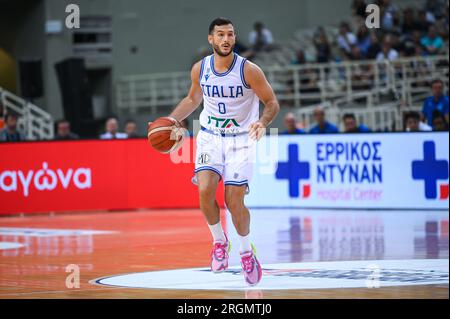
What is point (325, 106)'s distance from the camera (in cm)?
2575

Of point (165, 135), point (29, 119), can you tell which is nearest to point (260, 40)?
point (29, 119)

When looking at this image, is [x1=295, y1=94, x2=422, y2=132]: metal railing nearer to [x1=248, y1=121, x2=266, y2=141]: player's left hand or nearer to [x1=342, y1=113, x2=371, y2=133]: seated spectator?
[x1=342, y1=113, x2=371, y2=133]: seated spectator

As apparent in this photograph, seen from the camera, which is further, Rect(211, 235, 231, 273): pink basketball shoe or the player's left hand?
Rect(211, 235, 231, 273): pink basketball shoe

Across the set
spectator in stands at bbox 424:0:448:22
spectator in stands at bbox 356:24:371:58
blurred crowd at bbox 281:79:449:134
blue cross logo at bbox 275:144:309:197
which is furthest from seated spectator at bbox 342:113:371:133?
spectator in stands at bbox 424:0:448:22

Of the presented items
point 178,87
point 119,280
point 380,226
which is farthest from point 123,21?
point 119,280

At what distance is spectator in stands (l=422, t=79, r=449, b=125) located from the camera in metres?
20.6

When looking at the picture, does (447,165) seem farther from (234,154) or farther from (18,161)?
(234,154)

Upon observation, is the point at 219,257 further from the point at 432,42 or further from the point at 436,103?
the point at 432,42

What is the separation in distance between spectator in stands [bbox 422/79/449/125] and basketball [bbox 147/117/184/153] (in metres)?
11.0

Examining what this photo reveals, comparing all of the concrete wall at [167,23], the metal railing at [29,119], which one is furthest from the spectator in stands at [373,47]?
the metal railing at [29,119]

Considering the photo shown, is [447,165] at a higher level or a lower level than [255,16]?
lower

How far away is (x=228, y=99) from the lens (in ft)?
33.8

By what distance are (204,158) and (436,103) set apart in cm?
1141

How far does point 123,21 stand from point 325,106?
9.65 m
